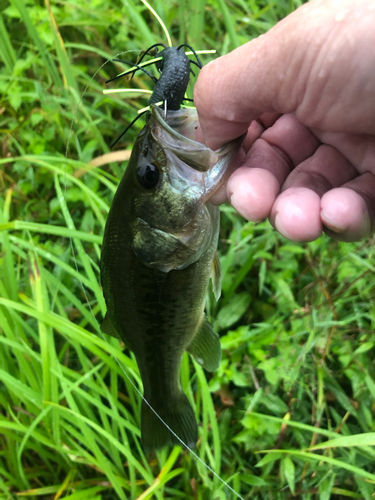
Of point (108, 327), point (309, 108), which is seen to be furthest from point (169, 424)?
point (309, 108)

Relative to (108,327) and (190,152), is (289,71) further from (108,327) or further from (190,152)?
(108,327)

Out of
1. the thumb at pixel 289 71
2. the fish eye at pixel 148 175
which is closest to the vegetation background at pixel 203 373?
the fish eye at pixel 148 175

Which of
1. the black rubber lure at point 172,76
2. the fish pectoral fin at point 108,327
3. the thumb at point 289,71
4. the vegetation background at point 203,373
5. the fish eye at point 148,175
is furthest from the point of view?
the vegetation background at point 203,373

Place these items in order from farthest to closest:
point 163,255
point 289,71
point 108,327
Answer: point 108,327 < point 163,255 < point 289,71

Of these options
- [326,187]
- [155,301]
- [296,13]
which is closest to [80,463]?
[155,301]

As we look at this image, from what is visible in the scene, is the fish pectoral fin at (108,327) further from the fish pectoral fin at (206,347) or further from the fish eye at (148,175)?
the fish eye at (148,175)

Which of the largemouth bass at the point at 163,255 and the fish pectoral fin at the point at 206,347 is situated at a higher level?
the largemouth bass at the point at 163,255

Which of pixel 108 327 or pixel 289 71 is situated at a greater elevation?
pixel 289 71

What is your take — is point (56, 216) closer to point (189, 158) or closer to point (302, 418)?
point (189, 158)
